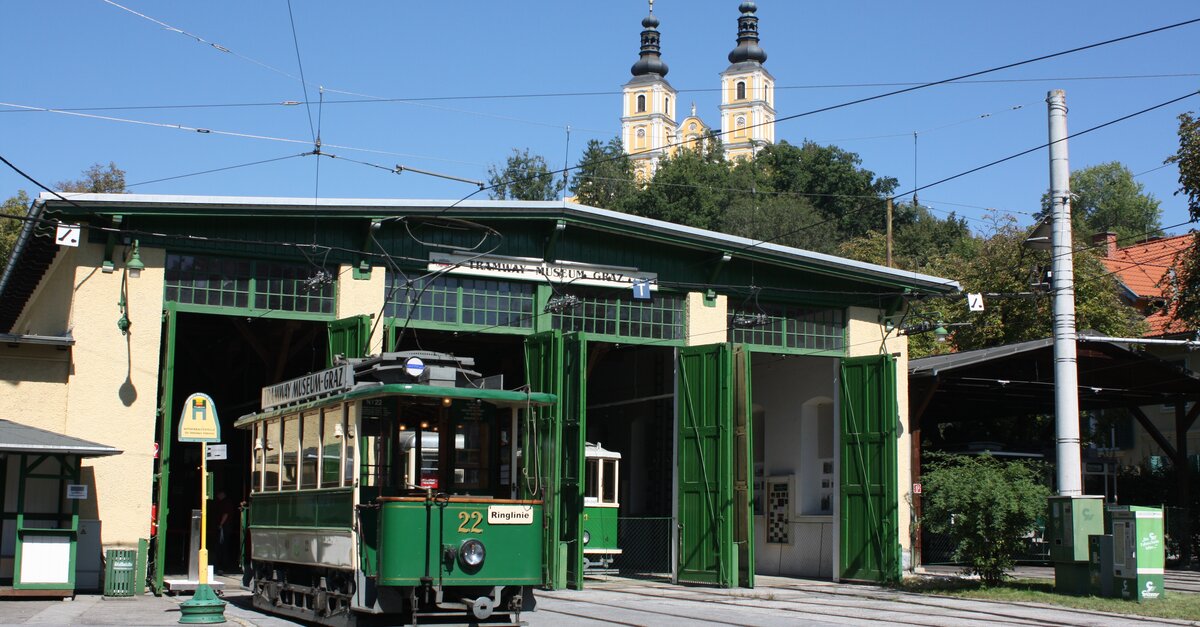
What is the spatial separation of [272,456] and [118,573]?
5.02 m

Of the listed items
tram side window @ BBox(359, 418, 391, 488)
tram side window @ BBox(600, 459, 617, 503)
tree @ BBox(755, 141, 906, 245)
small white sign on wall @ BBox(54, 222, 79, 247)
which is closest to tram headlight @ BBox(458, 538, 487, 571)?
tram side window @ BBox(359, 418, 391, 488)

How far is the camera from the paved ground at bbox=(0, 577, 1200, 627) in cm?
1642

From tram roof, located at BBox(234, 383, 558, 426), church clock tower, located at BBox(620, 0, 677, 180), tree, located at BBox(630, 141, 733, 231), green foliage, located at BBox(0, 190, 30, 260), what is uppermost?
church clock tower, located at BBox(620, 0, 677, 180)

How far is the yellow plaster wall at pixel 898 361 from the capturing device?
27.5 metres

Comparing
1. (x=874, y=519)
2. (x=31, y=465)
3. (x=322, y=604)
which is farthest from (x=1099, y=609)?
(x=31, y=465)

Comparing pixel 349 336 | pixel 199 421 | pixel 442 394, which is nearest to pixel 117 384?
pixel 349 336

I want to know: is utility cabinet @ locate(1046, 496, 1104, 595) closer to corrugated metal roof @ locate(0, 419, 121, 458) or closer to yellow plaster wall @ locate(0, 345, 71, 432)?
corrugated metal roof @ locate(0, 419, 121, 458)

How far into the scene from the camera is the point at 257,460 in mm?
18016

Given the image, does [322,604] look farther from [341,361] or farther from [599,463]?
[599,463]

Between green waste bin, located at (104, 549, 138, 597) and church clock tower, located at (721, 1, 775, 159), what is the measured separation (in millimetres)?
138004

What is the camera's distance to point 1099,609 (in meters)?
19.0

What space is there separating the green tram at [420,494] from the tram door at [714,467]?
31.7ft

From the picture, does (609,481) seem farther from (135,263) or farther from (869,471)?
(135,263)

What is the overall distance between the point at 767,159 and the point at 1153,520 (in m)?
86.4
